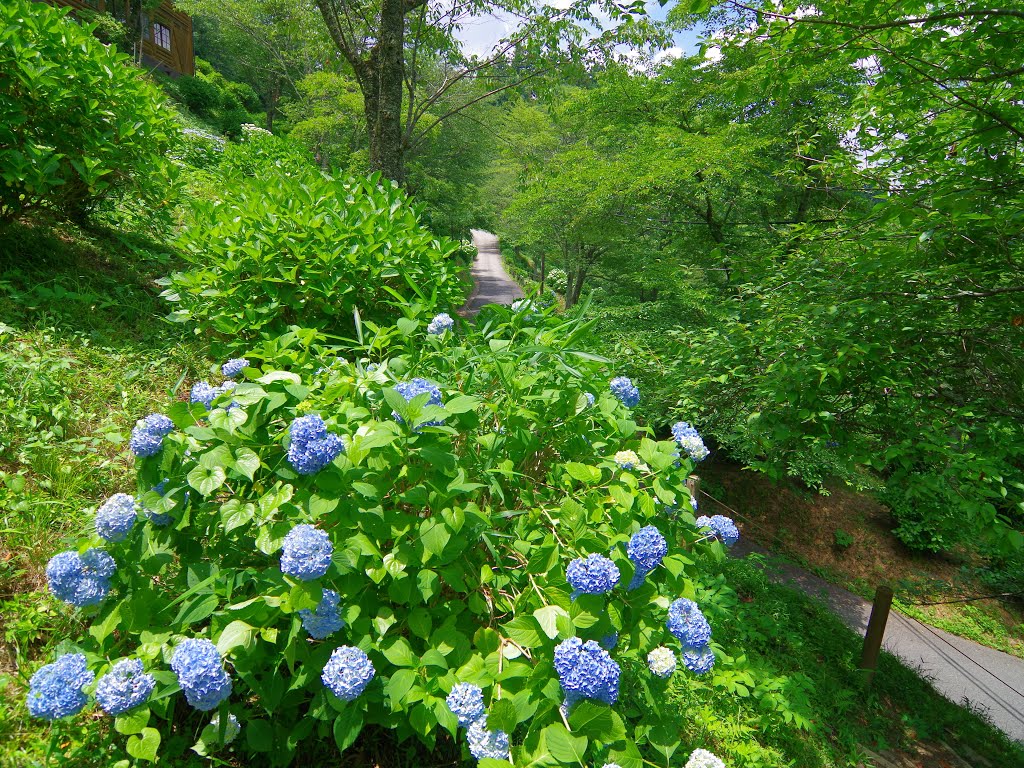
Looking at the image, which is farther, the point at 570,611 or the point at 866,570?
the point at 866,570

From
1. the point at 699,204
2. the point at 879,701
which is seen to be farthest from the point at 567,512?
the point at 699,204

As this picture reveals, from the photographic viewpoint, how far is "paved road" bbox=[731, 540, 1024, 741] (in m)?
6.52

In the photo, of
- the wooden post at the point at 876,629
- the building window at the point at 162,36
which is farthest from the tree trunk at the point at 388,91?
the building window at the point at 162,36

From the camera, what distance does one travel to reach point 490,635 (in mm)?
1350

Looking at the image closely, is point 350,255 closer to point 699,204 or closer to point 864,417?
point 864,417

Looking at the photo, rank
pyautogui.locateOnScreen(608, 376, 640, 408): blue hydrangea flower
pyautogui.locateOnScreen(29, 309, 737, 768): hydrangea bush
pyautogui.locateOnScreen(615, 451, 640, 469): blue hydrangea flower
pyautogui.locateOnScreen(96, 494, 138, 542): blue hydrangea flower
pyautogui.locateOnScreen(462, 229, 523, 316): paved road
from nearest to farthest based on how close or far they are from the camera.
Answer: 1. pyautogui.locateOnScreen(29, 309, 737, 768): hydrangea bush
2. pyautogui.locateOnScreen(96, 494, 138, 542): blue hydrangea flower
3. pyautogui.locateOnScreen(615, 451, 640, 469): blue hydrangea flower
4. pyautogui.locateOnScreen(608, 376, 640, 408): blue hydrangea flower
5. pyautogui.locateOnScreen(462, 229, 523, 316): paved road

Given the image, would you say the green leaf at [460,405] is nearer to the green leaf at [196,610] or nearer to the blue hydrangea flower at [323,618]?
the blue hydrangea flower at [323,618]

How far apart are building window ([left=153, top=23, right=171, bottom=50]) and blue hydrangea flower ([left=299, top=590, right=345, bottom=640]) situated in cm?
3164

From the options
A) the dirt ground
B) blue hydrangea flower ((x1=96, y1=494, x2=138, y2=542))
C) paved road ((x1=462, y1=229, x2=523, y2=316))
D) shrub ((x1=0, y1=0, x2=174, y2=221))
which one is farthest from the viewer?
paved road ((x1=462, y1=229, x2=523, y2=316))

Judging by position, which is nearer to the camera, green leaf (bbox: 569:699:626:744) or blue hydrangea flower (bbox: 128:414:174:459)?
green leaf (bbox: 569:699:626:744)

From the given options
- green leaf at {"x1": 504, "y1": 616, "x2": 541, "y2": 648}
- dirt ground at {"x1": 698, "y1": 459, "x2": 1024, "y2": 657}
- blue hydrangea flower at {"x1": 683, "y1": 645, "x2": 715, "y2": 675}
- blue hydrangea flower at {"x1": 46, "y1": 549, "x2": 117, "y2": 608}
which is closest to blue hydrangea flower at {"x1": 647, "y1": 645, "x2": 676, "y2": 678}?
blue hydrangea flower at {"x1": 683, "y1": 645, "x2": 715, "y2": 675}

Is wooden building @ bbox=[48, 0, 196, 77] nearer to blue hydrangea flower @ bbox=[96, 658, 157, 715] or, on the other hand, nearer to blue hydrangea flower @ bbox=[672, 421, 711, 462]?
blue hydrangea flower @ bbox=[96, 658, 157, 715]

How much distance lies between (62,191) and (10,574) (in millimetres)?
2613

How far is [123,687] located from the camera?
113 centimetres
